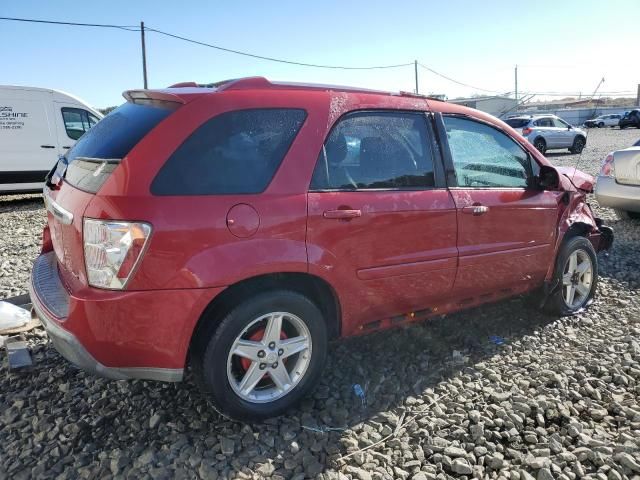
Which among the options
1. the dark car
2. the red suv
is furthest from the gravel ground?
the dark car

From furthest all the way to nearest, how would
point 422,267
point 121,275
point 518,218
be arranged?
point 518,218 → point 422,267 → point 121,275

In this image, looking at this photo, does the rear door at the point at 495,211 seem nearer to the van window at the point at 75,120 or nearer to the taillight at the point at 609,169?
the taillight at the point at 609,169

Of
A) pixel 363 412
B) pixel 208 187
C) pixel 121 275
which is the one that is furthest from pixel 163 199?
pixel 363 412

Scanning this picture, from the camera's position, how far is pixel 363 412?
292 centimetres

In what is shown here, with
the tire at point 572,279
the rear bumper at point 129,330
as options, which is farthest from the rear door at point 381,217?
the tire at point 572,279

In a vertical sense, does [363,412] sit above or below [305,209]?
below

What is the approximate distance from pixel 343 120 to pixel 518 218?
1.58 metres

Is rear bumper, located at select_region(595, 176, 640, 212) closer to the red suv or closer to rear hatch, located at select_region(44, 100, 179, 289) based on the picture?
the red suv

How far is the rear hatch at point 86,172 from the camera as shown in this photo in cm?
246

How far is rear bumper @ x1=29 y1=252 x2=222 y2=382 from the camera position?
233cm

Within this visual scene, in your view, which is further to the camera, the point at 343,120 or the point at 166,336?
the point at 343,120

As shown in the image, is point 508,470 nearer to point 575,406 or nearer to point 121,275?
point 575,406

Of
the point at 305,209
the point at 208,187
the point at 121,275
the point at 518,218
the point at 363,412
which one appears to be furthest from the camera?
the point at 518,218

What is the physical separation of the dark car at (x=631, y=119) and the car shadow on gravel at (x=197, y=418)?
146 ft
